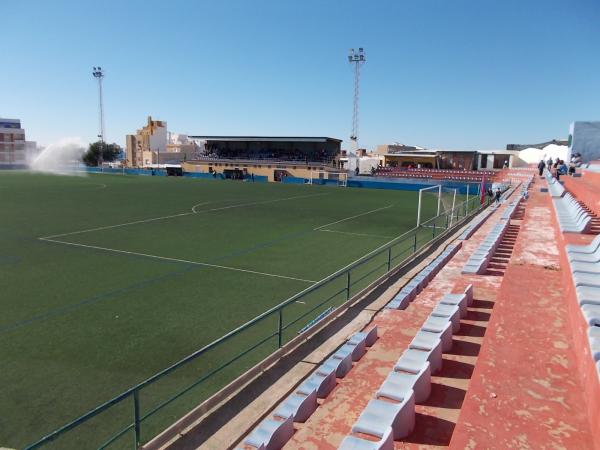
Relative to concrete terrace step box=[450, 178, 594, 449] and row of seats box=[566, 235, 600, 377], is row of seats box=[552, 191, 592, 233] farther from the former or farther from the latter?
concrete terrace step box=[450, 178, 594, 449]

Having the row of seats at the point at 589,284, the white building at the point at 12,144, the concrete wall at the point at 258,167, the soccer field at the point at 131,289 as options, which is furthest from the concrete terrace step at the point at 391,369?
the white building at the point at 12,144

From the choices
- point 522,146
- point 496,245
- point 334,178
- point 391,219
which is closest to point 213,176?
point 334,178

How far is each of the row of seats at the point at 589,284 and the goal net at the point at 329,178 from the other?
49.4 m

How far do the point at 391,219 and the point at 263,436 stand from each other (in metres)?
23.4

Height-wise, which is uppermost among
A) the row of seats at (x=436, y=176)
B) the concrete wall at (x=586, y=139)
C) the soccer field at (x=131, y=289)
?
the concrete wall at (x=586, y=139)

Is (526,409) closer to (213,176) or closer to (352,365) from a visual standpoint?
(352,365)

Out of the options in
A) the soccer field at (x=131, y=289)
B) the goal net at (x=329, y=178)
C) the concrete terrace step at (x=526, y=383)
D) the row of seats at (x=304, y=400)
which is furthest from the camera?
the goal net at (x=329, y=178)

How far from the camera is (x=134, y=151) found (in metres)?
112

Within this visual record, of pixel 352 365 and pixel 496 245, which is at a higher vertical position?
pixel 496 245

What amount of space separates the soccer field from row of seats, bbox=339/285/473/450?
128 inches

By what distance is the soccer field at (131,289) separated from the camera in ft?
21.5

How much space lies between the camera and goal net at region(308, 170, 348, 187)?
5641 cm

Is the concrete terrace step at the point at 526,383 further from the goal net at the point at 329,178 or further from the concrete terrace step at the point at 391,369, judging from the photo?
the goal net at the point at 329,178

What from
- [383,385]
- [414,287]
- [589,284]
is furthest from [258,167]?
[383,385]
